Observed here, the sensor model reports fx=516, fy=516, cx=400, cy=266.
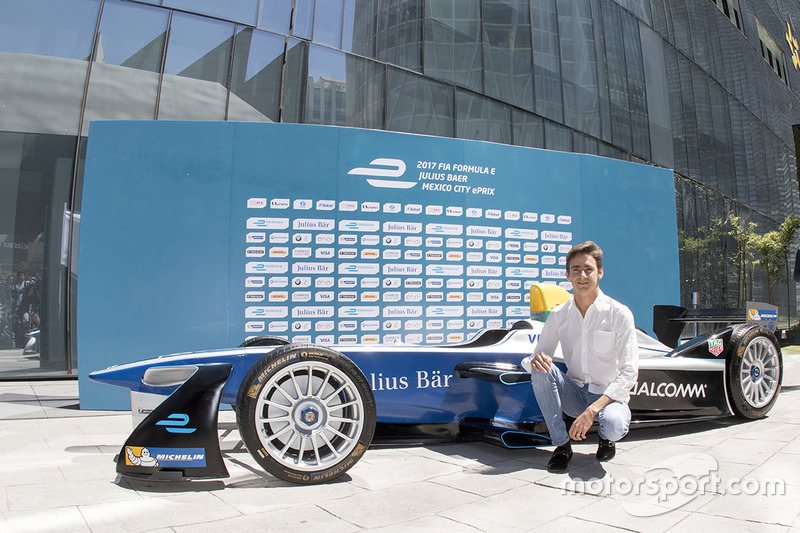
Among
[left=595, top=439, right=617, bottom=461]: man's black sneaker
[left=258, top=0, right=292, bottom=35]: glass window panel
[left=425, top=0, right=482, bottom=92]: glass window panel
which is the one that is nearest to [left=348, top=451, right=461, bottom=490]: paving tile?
[left=595, top=439, right=617, bottom=461]: man's black sneaker

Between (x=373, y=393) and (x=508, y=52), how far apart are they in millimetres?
11813

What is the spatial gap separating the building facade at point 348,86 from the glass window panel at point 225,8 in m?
0.03

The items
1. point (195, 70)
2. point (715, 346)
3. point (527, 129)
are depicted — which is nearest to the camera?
point (715, 346)

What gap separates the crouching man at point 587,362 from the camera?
9.68 feet

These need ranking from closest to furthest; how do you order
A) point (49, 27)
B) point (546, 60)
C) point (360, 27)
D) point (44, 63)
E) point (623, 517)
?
point (623, 517) < point (44, 63) < point (49, 27) < point (360, 27) < point (546, 60)

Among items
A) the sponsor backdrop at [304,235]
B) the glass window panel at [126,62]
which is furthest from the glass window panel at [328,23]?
the sponsor backdrop at [304,235]

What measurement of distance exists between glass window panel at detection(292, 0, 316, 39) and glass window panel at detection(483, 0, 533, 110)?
432 cm

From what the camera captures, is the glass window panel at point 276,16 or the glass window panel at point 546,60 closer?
the glass window panel at point 276,16

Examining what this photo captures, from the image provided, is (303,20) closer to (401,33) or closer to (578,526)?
(401,33)

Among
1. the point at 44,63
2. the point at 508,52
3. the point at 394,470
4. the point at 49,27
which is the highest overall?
the point at 508,52

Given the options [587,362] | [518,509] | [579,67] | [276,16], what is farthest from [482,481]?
[579,67]

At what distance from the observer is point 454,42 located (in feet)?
39.9

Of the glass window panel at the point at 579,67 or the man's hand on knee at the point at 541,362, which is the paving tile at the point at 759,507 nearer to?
the man's hand on knee at the point at 541,362

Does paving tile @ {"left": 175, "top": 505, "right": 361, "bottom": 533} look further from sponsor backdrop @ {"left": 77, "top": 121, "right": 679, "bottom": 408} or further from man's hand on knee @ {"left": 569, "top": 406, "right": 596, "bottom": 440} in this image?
sponsor backdrop @ {"left": 77, "top": 121, "right": 679, "bottom": 408}
